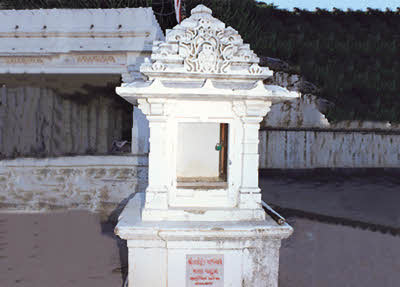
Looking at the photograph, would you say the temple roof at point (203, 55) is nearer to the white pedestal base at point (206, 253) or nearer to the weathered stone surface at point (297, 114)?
the white pedestal base at point (206, 253)

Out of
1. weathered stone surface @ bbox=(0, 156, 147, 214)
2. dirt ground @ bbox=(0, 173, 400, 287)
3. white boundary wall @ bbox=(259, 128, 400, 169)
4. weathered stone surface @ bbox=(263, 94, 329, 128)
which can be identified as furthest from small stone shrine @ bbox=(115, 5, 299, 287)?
weathered stone surface @ bbox=(263, 94, 329, 128)

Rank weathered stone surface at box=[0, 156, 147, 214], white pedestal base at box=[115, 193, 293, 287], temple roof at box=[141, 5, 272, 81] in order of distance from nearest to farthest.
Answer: white pedestal base at box=[115, 193, 293, 287], temple roof at box=[141, 5, 272, 81], weathered stone surface at box=[0, 156, 147, 214]

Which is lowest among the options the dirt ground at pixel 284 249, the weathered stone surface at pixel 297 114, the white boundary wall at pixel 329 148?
the dirt ground at pixel 284 249

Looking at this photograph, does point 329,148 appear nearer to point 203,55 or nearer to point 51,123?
point 203,55

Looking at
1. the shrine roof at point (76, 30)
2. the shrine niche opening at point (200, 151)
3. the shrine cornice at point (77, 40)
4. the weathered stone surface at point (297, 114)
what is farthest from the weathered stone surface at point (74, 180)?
the weathered stone surface at point (297, 114)

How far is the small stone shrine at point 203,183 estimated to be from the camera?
12.0 feet

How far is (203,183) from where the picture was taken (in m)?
4.16

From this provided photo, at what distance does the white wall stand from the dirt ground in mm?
2930

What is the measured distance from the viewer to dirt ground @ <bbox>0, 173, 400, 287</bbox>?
5.40 meters

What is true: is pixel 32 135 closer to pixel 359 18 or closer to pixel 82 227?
pixel 82 227

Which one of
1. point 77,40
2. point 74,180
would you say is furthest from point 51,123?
point 77,40

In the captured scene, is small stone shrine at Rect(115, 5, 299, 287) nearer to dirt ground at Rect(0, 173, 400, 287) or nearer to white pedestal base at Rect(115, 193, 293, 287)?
white pedestal base at Rect(115, 193, 293, 287)

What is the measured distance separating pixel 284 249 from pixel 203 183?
4.13 m

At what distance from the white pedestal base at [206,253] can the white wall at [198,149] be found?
1156 millimetres
